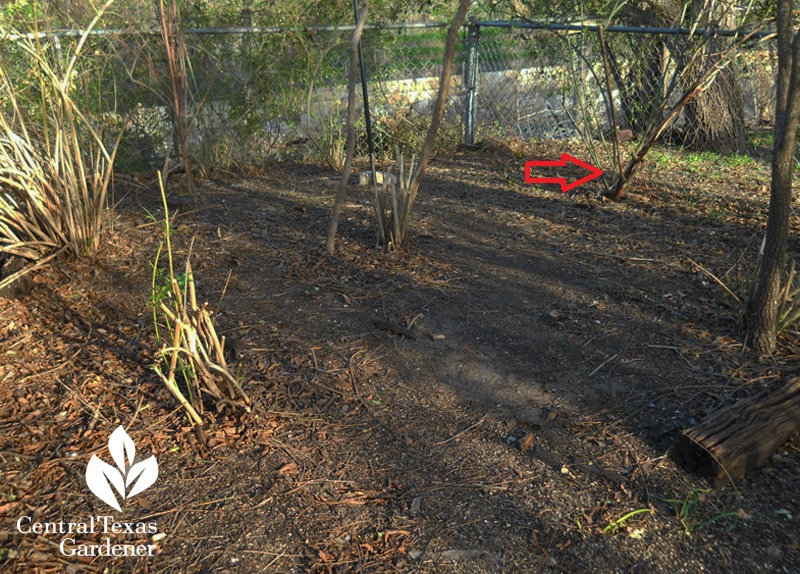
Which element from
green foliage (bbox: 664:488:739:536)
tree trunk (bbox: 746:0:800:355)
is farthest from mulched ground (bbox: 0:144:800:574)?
tree trunk (bbox: 746:0:800:355)

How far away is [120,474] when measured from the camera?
252 cm

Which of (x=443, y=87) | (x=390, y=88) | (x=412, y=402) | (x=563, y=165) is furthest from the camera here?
(x=390, y=88)

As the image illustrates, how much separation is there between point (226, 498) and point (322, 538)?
0.40m

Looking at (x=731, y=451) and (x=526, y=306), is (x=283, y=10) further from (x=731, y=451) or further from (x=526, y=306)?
(x=731, y=451)

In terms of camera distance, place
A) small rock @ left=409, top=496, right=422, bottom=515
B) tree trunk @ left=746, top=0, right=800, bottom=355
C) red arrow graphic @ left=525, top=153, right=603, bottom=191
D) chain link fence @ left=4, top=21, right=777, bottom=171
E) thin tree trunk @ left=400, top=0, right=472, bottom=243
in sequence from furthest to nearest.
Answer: red arrow graphic @ left=525, top=153, right=603, bottom=191
chain link fence @ left=4, top=21, right=777, bottom=171
thin tree trunk @ left=400, top=0, right=472, bottom=243
tree trunk @ left=746, top=0, right=800, bottom=355
small rock @ left=409, top=496, right=422, bottom=515

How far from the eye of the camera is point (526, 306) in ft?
12.3

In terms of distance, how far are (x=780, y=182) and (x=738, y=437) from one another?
4.06 ft

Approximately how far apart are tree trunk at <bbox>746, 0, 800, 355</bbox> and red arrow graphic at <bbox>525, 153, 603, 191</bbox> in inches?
108

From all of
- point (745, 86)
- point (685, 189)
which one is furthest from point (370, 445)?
point (745, 86)

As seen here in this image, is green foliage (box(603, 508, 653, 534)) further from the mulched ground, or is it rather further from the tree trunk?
the tree trunk

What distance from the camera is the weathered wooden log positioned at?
252 centimetres

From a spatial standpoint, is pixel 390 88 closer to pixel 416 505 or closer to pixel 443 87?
pixel 443 87

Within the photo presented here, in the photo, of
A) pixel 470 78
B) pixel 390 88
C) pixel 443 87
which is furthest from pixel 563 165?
pixel 443 87

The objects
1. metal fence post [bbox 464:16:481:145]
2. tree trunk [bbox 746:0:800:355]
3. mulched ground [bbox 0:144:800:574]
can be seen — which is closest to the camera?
mulched ground [bbox 0:144:800:574]
